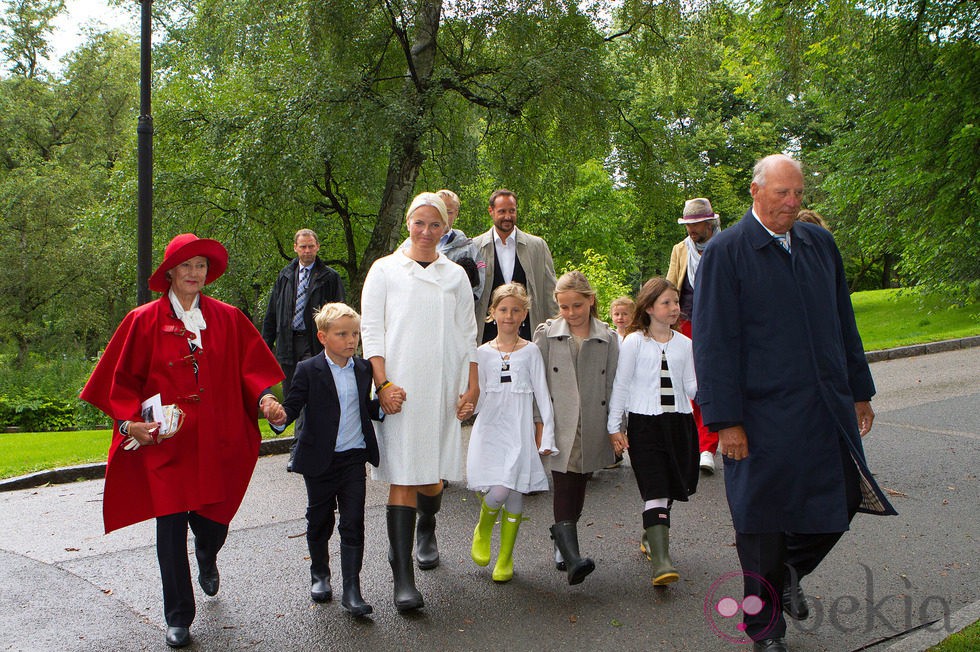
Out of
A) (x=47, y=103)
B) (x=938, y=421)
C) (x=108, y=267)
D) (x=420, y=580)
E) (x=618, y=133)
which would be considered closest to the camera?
(x=420, y=580)

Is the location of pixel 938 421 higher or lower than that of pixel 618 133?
lower

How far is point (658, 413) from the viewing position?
517 cm

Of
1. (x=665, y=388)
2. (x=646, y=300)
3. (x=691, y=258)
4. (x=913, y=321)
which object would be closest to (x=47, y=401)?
(x=691, y=258)

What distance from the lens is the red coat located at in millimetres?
4414

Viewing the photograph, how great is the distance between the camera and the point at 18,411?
62.5 feet

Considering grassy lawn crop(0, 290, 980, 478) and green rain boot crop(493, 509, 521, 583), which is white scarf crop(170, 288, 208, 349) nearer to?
green rain boot crop(493, 509, 521, 583)

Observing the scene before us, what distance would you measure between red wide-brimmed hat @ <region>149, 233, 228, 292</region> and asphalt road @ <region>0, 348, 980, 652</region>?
5.85ft

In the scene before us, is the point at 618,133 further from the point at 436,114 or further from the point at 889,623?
the point at 889,623

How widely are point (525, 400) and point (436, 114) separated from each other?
1054 cm

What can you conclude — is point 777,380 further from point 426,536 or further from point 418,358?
point 426,536

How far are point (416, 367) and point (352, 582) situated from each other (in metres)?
1.19

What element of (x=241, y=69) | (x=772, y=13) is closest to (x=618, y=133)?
(x=772, y=13)

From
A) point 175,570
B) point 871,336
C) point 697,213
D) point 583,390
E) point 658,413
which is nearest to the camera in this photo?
point 175,570

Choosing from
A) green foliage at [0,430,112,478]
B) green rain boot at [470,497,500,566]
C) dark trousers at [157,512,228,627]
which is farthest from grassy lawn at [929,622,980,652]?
green foliage at [0,430,112,478]
